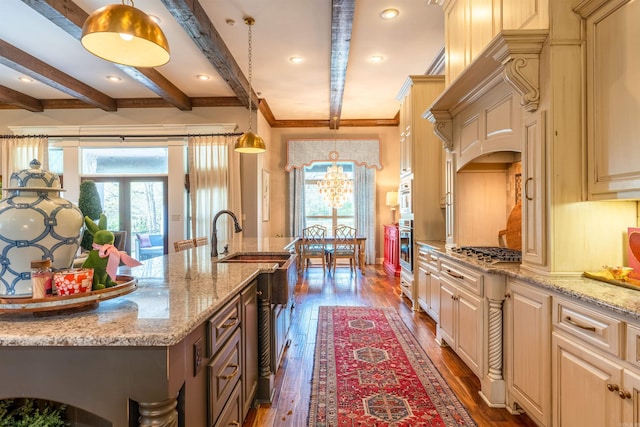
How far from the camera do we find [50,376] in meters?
0.94

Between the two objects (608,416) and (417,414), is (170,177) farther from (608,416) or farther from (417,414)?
(608,416)

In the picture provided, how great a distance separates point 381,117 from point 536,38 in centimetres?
562

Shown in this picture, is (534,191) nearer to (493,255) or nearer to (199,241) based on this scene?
(493,255)

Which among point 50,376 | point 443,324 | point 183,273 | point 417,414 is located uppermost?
point 183,273

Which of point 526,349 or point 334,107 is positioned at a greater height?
point 334,107

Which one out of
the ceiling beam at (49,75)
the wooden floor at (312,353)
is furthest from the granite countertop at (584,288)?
the ceiling beam at (49,75)

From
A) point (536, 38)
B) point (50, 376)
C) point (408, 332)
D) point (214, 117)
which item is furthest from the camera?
point (214, 117)

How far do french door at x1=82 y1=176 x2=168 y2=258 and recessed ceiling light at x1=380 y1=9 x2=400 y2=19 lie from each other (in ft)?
14.8

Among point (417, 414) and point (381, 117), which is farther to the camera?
point (381, 117)

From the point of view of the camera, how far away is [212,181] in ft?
18.9

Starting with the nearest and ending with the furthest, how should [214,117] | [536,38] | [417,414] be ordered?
[536,38] < [417,414] < [214,117]

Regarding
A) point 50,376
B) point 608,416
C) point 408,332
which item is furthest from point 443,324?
point 50,376

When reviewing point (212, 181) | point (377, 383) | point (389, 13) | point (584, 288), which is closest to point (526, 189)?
point (584, 288)

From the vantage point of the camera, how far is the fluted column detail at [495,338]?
→ 2084 mm
